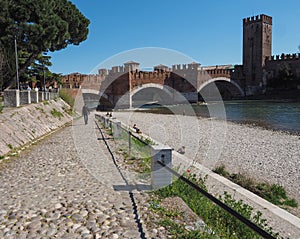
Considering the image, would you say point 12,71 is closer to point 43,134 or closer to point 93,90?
point 43,134

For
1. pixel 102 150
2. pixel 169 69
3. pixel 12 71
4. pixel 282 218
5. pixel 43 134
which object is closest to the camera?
pixel 282 218

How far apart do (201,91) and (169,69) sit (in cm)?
661

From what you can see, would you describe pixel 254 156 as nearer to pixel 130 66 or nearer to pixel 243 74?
pixel 130 66

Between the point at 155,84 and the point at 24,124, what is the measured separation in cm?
3026

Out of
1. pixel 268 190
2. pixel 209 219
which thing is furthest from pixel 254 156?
pixel 209 219

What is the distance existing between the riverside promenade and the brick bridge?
26571 mm

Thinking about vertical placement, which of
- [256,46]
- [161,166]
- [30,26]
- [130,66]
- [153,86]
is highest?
[256,46]

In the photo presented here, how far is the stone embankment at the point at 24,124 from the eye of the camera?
7061mm

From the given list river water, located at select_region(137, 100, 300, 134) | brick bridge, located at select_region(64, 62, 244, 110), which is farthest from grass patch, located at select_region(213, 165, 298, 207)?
brick bridge, located at select_region(64, 62, 244, 110)

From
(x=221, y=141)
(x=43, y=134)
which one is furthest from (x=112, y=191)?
(x=221, y=141)

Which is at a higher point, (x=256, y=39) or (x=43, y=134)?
(x=256, y=39)

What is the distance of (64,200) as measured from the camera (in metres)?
3.51

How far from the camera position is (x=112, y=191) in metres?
3.88

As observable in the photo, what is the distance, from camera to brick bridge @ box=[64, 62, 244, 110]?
3328 cm
